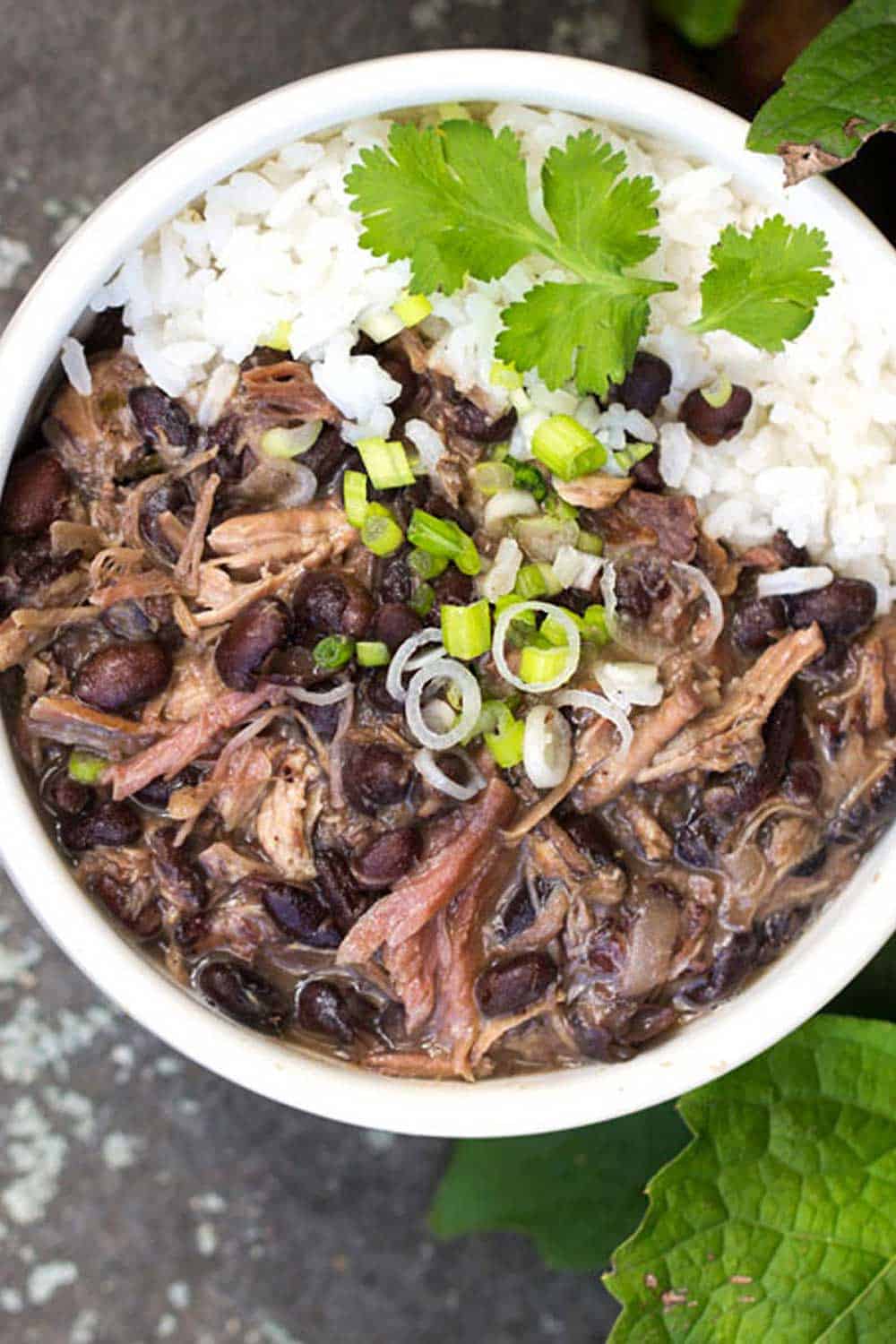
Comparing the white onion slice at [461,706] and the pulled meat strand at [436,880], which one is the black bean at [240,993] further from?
the white onion slice at [461,706]

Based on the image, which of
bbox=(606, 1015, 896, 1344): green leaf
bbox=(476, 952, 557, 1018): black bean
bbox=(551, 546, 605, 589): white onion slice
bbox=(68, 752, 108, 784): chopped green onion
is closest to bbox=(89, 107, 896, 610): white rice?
bbox=(551, 546, 605, 589): white onion slice

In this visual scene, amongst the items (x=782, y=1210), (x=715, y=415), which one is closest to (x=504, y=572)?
(x=715, y=415)

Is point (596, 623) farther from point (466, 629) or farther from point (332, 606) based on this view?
point (332, 606)

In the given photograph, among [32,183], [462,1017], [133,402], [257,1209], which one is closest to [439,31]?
[32,183]

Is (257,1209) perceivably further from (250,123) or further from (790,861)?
(250,123)

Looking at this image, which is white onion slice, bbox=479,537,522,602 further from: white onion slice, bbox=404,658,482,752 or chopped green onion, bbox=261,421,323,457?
chopped green onion, bbox=261,421,323,457
